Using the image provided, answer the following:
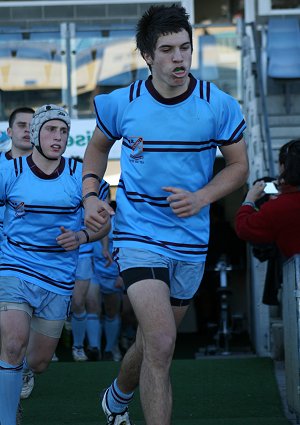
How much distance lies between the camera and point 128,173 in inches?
223

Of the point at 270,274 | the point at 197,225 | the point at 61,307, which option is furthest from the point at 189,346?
the point at 197,225

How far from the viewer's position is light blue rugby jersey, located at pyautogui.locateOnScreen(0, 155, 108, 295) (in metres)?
6.86

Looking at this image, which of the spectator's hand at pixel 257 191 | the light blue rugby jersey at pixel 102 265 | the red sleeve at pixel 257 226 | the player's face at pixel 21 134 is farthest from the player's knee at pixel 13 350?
the light blue rugby jersey at pixel 102 265

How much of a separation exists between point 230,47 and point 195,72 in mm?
593

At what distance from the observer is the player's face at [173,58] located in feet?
18.2

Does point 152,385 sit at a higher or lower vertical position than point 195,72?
lower

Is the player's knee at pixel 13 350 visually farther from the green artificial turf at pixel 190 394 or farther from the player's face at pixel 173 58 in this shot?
the player's face at pixel 173 58

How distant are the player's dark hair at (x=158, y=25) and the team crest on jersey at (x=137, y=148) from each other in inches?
16.7

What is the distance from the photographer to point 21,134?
9656 mm

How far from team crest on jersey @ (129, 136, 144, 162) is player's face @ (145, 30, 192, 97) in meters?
0.30

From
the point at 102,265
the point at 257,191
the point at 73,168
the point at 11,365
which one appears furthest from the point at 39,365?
the point at 102,265

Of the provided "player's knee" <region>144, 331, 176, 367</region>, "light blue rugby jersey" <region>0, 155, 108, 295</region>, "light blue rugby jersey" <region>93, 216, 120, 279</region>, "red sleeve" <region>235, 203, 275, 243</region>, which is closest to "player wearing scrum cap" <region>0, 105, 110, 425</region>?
"light blue rugby jersey" <region>0, 155, 108, 295</region>

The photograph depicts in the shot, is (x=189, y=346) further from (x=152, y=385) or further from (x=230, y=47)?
(x=152, y=385)

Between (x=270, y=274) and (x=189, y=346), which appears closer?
(x=270, y=274)
